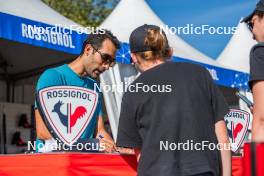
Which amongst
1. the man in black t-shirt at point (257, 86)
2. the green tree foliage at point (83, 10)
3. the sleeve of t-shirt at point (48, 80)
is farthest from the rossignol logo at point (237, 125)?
the green tree foliage at point (83, 10)

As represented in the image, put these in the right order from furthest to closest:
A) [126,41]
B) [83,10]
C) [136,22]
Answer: [83,10] < [136,22] < [126,41]

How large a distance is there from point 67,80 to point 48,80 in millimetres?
168

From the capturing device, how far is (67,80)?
2709mm

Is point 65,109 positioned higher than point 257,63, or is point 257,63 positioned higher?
point 257,63

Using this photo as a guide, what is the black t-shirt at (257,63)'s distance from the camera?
2.00 m

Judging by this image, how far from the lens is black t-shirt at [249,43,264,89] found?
200cm

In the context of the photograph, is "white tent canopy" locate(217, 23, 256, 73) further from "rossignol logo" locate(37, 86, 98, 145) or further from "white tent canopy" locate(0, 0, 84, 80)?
"rossignol logo" locate(37, 86, 98, 145)

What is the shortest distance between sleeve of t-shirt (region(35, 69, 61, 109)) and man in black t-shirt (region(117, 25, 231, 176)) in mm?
629

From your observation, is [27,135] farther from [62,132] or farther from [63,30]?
[62,132]

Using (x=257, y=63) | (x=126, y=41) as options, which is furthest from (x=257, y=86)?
(x=126, y=41)

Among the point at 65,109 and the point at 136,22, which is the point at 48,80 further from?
the point at 136,22

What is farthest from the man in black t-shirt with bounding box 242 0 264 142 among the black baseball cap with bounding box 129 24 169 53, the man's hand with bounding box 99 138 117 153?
the man's hand with bounding box 99 138 117 153

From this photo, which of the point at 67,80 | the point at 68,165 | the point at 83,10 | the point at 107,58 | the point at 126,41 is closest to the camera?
the point at 68,165

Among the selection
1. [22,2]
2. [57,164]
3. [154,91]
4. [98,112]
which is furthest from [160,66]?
[22,2]
